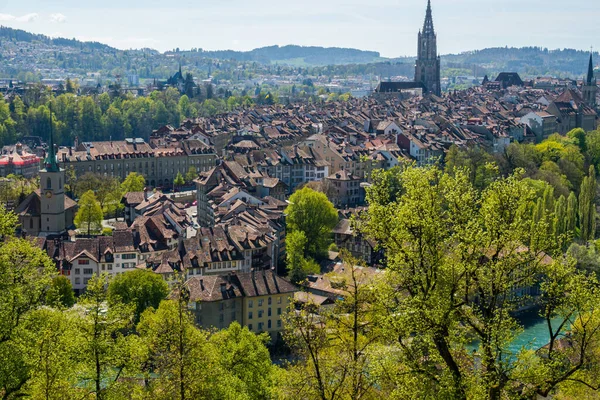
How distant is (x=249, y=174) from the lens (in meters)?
57.1

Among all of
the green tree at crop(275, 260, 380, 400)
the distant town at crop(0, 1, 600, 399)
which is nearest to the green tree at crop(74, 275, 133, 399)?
the distant town at crop(0, 1, 600, 399)

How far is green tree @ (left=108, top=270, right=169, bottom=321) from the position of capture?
33.6 m

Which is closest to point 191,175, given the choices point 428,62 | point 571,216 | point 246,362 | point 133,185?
point 133,185

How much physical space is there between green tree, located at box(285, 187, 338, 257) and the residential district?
844 mm

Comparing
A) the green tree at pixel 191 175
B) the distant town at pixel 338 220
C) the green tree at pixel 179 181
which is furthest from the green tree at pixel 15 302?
the green tree at pixel 191 175

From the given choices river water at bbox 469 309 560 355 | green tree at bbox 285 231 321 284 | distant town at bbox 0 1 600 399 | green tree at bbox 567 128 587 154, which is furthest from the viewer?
green tree at bbox 567 128 587 154

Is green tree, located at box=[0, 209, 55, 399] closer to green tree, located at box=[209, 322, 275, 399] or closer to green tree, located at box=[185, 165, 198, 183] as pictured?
green tree, located at box=[209, 322, 275, 399]

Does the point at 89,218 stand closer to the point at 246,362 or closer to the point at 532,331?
the point at 532,331

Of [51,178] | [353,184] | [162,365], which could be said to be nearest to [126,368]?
[162,365]

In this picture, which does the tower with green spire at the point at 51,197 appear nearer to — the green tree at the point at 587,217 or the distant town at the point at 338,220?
the distant town at the point at 338,220

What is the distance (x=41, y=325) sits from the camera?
15.9 m

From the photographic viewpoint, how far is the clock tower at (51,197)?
48281 mm

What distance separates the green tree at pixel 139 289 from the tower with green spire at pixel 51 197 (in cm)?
1533

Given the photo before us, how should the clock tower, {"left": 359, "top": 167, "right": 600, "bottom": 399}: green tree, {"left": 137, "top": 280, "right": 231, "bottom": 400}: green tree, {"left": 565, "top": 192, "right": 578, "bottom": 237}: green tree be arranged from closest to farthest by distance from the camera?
{"left": 359, "top": 167, "right": 600, "bottom": 399}: green tree → {"left": 137, "top": 280, "right": 231, "bottom": 400}: green tree → the clock tower → {"left": 565, "top": 192, "right": 578, "bottom": 237}: green tree
